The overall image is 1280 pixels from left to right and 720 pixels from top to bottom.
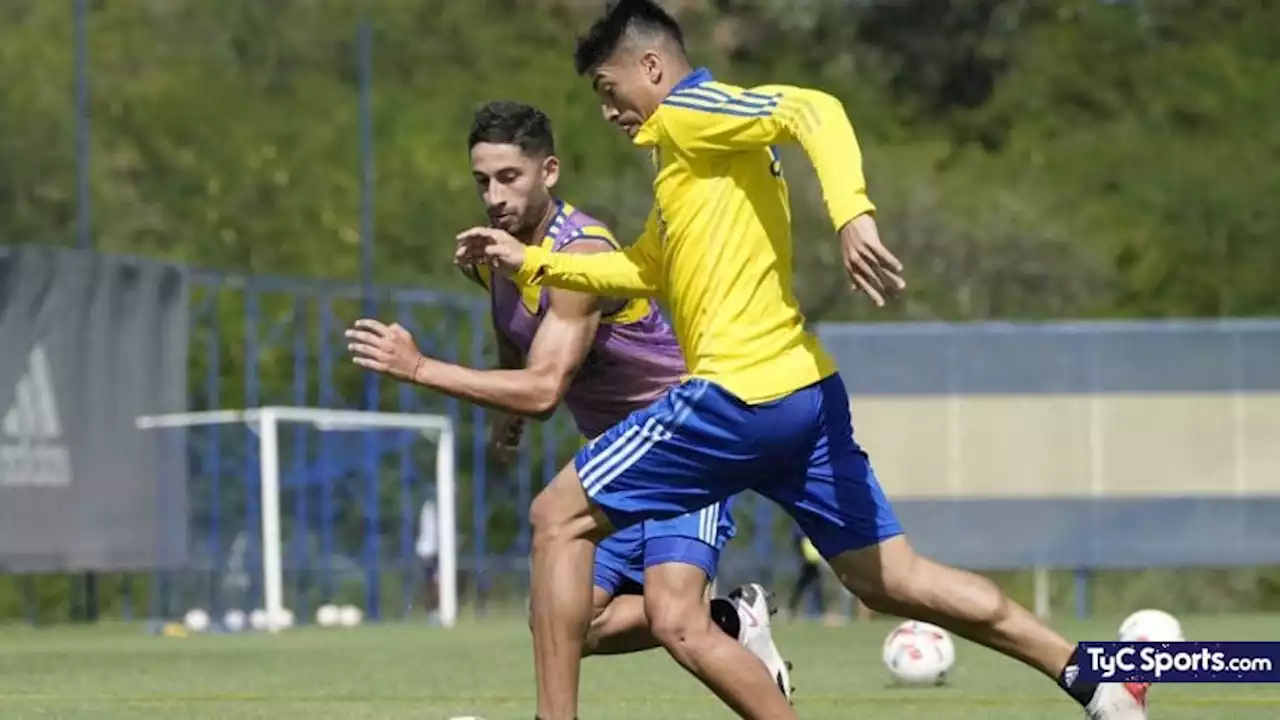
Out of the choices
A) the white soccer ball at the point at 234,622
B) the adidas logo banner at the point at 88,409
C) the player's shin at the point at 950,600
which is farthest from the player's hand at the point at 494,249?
the white soccer ball at the point at 234,622

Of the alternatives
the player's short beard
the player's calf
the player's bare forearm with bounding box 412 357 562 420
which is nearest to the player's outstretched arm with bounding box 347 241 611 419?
the player's bare forearm with bounding box 412 357 562 420

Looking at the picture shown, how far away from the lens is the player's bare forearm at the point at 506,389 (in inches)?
336

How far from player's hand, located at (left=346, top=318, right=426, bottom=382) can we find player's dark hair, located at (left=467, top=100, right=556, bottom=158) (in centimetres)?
114

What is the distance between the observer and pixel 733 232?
791cm

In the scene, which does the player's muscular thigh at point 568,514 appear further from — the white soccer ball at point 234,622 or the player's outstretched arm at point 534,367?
the white soccer ball at point 234,622

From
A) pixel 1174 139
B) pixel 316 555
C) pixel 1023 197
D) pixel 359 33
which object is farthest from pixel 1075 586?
pixel 1174 139

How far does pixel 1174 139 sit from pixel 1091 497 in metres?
20.8

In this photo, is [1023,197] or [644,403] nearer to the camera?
[644,403]

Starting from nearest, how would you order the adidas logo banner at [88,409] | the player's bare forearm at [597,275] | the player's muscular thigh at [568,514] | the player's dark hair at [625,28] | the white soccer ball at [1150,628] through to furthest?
1. the player's muscular thigh at [568,514]
2. the player's dark hair at [625,28]
3. the player's bare forearm at [597,275]
4. the white soccer ball at [1150,628]
5. the adidas logo banner at [88,409]

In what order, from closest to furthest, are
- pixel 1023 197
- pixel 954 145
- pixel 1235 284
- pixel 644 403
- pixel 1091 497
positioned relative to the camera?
pixel 644 403
pixel 1091 497
pixel 1235 284
pixel 1023 197
pixel 954 145

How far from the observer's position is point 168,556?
76.9 ft

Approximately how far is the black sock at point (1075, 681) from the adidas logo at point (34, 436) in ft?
48.8

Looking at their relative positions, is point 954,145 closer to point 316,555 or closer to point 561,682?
point 316,555

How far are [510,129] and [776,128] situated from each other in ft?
5.89
